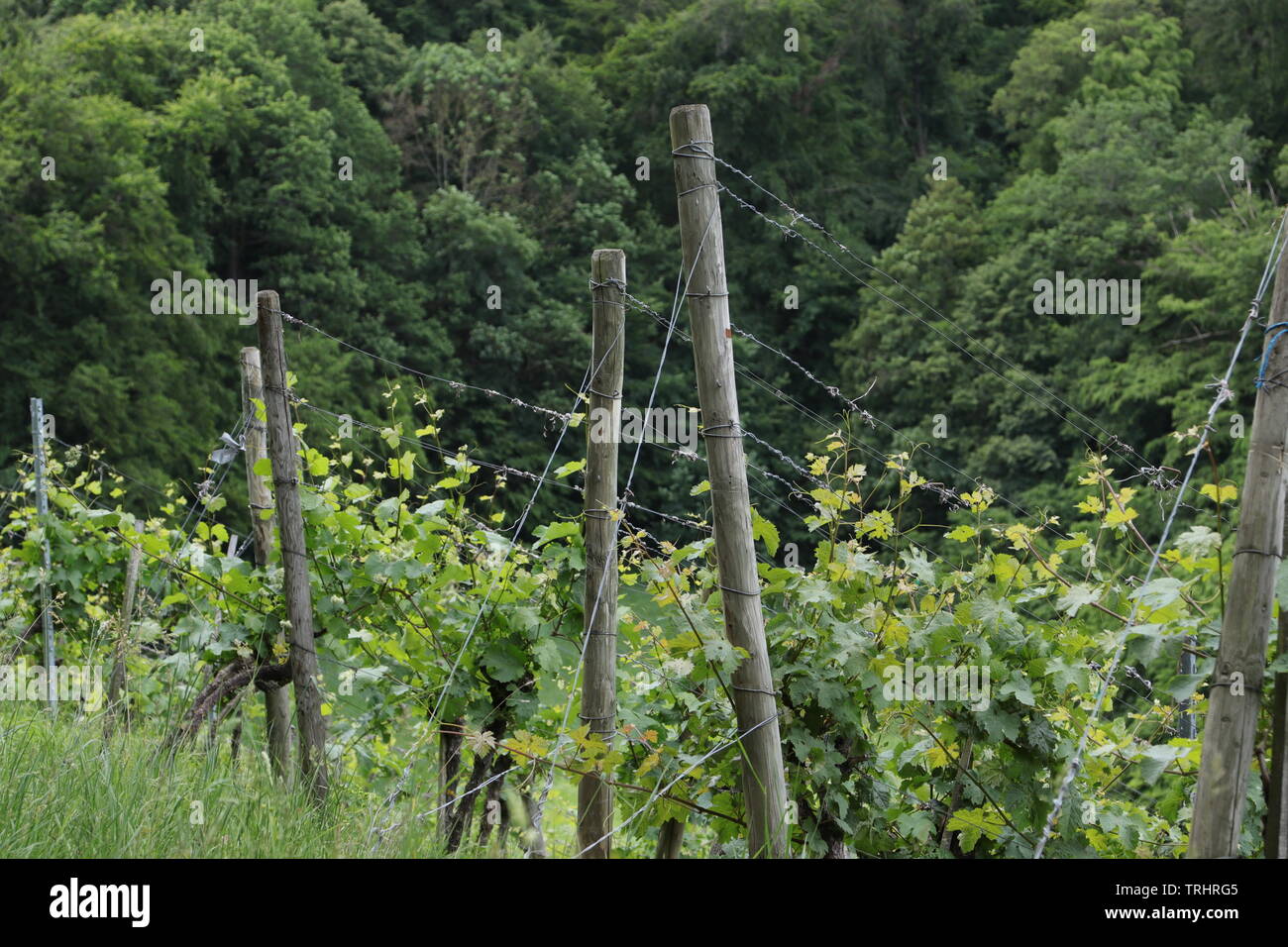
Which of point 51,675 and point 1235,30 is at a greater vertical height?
point 1235,30

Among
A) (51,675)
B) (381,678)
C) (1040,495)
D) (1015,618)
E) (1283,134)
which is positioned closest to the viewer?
(1015,618)

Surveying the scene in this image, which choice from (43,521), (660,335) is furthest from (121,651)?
(660,335)

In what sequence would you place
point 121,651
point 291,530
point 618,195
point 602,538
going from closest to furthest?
point 602,538, point 121,651, point 291,530, point 618,195

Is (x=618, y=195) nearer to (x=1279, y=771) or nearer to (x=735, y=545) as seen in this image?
(x=735, y=545)

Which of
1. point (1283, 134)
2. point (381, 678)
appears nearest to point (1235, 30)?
point (1283, 134)

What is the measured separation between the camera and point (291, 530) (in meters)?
4.68

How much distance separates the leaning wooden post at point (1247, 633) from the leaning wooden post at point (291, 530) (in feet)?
9.41

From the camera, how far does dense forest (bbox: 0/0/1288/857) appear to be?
12.3ft

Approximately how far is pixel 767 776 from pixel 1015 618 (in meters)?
0.78

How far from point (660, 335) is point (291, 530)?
1224 inches

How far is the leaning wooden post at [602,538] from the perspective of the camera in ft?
12.6

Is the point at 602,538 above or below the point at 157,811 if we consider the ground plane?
above
